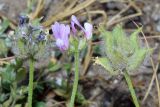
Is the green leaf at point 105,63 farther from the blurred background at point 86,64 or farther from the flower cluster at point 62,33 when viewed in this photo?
the blurred background at point 86,64

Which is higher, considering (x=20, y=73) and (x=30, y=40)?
(x=30, y=40)

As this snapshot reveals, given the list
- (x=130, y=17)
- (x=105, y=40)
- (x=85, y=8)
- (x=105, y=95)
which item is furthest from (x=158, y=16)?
(x=105, y=40)

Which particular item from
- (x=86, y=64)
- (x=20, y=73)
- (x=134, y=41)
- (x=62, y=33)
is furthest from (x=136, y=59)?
(x=86, y=64)

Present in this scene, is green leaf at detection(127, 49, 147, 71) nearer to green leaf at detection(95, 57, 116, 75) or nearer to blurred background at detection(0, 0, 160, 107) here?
green leaf at detection(95, 57, 116, 75)

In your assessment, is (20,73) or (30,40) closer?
(30,40)

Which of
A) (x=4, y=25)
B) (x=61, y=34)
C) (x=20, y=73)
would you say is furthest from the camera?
(x=4, y=25)

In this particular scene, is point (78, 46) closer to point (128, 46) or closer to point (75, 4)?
point (128, 46)

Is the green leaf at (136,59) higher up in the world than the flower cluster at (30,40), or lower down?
lower down

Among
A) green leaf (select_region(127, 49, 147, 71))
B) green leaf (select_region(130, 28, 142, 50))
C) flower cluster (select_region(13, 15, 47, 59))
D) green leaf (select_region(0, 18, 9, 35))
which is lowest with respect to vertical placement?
green leaf (select_region(127, 49, 147, 71))

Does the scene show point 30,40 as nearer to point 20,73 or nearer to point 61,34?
point 61,34

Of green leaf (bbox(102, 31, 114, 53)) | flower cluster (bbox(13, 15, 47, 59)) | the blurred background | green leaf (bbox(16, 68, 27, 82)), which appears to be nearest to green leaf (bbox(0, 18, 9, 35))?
the blurred background

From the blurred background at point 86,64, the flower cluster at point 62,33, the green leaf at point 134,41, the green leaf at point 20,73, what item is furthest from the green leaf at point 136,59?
the green leaf at point 20,73
